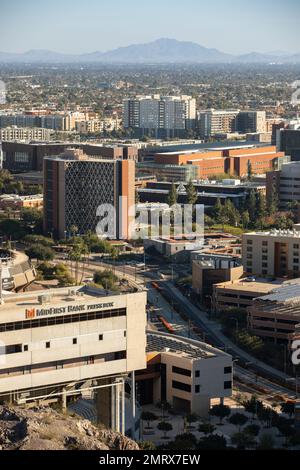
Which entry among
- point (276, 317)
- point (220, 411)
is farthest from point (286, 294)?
point (220, 411)

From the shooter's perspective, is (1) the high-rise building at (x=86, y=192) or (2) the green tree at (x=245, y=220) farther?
(2) the green tree at (x=245, y=220)

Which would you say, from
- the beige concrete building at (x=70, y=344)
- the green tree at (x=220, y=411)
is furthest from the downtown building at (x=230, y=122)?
the beige concrete building at (x=70, y=344)

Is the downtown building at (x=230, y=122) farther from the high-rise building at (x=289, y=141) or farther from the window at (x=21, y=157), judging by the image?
the window at (x=21, y=157)

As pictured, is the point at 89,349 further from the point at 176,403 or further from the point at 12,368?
the point at 176,403

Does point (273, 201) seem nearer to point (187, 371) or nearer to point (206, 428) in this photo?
point (187, 371)

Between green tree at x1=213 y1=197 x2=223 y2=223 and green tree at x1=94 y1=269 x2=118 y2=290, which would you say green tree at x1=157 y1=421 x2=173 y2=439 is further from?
green tree at x1=213 y1=197 x2=223 y2=223

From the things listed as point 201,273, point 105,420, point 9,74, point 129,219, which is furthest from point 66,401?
point 9,74

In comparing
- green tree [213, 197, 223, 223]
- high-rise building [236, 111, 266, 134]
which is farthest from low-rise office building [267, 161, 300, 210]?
high-rise building [236, 111, 266, 134]
